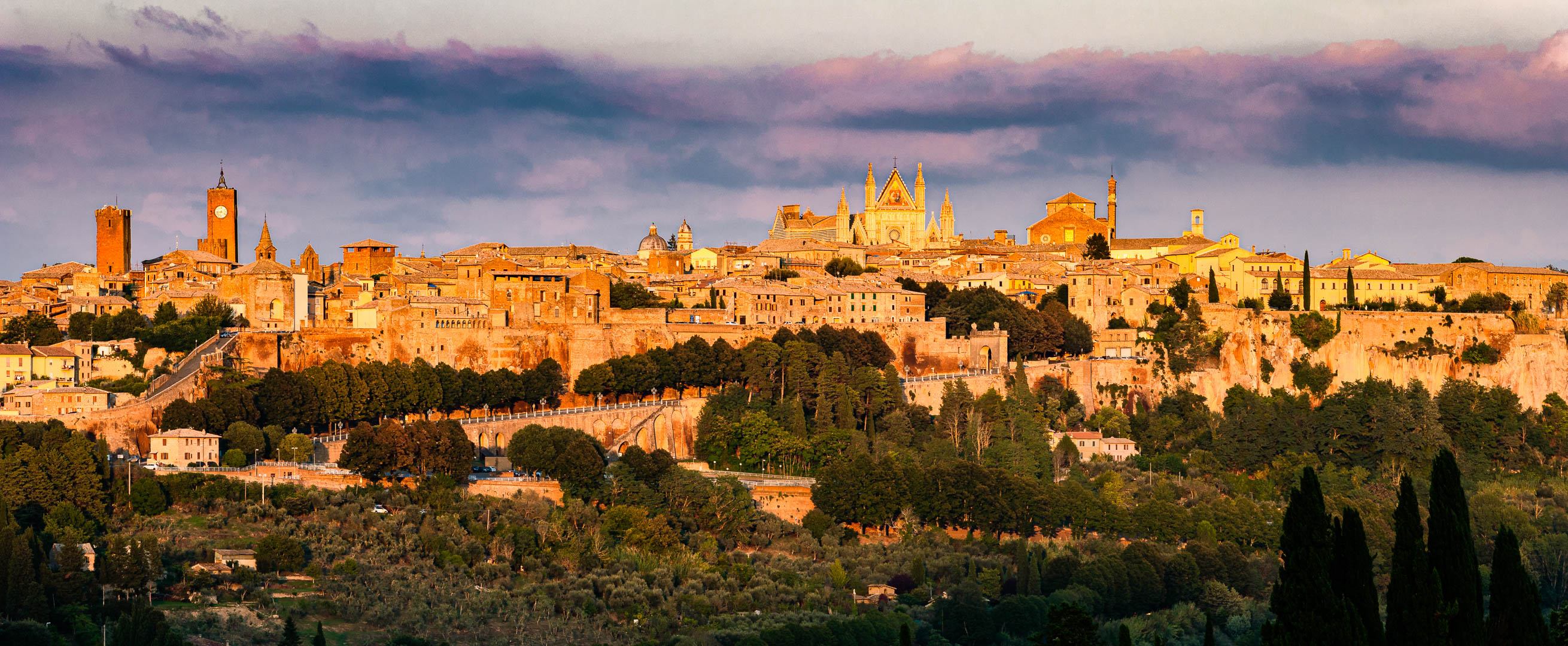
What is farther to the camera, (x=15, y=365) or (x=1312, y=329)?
(x=1312, y=329)

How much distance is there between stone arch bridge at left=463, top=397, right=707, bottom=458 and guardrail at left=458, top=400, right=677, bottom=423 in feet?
0.06

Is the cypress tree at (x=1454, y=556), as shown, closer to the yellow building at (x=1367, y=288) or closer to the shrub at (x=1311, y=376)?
the shrub at (x=1311, y=376)

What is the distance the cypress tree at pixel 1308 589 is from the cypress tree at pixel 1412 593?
0.91 metres

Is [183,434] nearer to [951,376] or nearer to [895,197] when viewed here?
[951,376]

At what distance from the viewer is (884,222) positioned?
322 feet

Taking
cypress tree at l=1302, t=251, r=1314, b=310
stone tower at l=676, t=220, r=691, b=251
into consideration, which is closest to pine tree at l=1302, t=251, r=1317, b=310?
cypress tree at l=1302, t=251, r=1314, b=310

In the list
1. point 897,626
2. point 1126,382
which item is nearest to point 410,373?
point 897,626

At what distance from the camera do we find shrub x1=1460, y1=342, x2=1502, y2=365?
216 ft

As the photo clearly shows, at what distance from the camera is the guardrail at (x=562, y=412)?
5184 cm

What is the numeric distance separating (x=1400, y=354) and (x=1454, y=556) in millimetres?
41898

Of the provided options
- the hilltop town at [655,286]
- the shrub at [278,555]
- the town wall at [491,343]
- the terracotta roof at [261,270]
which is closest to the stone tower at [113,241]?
the hilltop town at [655,286]

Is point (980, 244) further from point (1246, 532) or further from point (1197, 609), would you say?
point (1197, 609)

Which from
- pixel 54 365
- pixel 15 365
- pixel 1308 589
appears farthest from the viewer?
pixel 54 365

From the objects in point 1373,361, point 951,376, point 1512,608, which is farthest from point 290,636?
point 1373,361
